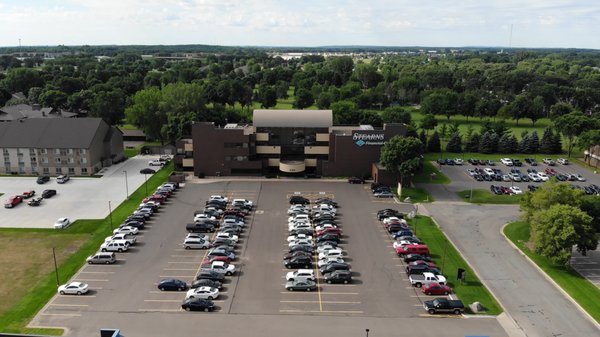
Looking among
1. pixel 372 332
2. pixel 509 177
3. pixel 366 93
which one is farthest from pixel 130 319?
pixel 366 93

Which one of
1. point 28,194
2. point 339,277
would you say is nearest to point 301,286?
point 339,277

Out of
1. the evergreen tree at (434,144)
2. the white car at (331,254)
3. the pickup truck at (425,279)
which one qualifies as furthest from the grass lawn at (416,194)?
the evergreen tree at (434,144)

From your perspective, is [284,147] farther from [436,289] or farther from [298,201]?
[436,289]

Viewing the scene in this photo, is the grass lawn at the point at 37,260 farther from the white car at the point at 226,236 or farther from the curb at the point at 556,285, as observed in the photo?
the curb at the point at 556,285

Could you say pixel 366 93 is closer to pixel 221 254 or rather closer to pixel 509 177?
pixel 509 177

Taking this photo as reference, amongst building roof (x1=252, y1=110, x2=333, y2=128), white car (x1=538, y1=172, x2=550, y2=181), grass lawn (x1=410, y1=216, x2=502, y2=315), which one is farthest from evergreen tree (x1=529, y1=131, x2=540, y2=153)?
grass lawn (x1=410, y1=216, x2=502, y2=315)
